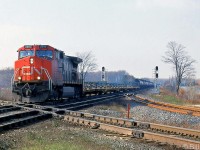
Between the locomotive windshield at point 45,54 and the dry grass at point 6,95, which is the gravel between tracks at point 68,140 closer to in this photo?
the locomotive windshield at point 45,54

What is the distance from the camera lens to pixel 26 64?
1791cm

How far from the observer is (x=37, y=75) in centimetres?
1769

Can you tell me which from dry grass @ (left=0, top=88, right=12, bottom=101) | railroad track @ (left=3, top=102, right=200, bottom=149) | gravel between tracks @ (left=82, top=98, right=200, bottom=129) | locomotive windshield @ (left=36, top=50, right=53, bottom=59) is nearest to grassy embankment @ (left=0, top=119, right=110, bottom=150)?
railroad track @ (left=3, top=102, right=200, bottom=149)

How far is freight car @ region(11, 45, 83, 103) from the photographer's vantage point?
1728 cm

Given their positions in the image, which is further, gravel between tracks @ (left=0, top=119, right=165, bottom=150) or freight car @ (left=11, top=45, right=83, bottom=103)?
freight car @ (left=11, top=45, right=83, bottom=103)

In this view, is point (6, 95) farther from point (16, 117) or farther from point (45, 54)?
point (16, 117)

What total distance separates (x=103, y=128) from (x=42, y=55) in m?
9.86

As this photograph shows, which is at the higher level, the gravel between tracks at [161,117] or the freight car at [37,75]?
the freight car at [37,75]

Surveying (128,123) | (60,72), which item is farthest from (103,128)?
(60,72)

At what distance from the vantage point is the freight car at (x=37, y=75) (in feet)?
56.7

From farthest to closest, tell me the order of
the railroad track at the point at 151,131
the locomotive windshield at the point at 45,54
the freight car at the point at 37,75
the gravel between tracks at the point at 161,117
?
the locomotive windshield at the point at 45,54 < the freight car at the point at 37,75 < the gravel between tracks at the point at 161,117 < the railroad track at the point at 151,131

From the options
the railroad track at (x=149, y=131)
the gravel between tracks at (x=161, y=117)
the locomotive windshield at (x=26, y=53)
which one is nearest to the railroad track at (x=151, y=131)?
the railroad track at (x=149, y=131)

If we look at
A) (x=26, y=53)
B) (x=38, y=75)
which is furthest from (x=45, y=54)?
(x=38, y=75)

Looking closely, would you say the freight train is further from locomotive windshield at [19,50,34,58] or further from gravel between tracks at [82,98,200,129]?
gravel between tracks at [82,98,200,129]
